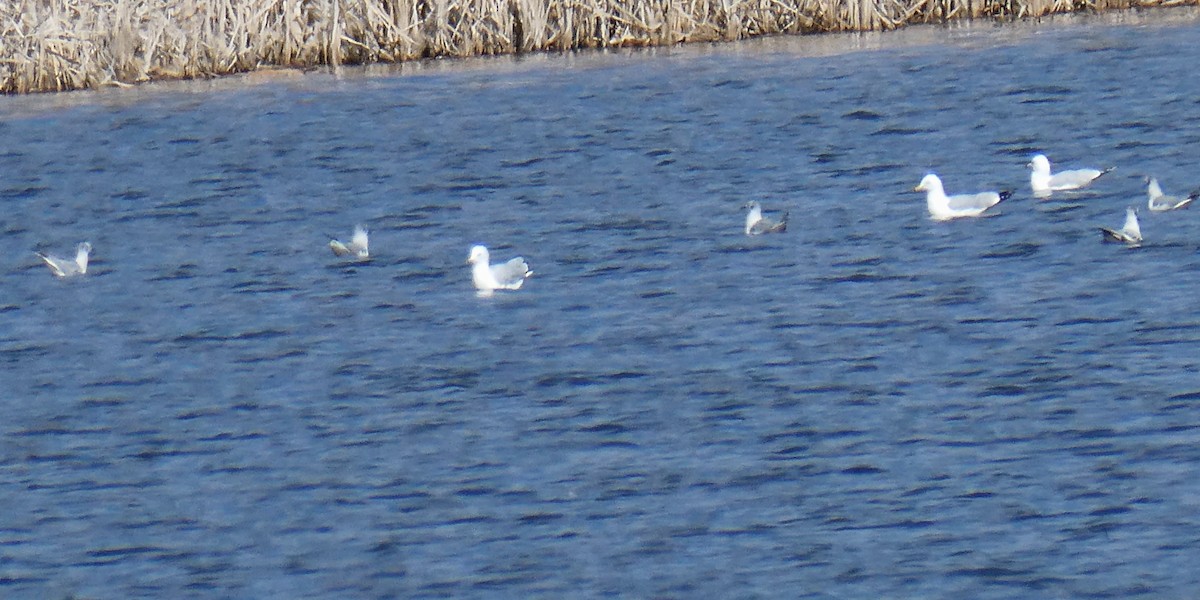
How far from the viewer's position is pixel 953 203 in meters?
17.8

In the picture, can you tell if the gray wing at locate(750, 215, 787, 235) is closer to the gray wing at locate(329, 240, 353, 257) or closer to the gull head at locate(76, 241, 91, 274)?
the gray wing at locate(329, 240, 353, 257)

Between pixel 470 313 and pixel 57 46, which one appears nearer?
pixel 470 313

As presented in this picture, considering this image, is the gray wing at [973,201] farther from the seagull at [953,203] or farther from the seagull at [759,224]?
the seagull at [759,224]

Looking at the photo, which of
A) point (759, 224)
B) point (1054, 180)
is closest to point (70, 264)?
point (759, 224)

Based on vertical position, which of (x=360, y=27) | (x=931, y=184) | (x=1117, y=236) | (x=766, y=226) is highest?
(x=360, y=27)

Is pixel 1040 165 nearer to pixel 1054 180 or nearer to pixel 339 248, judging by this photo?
pixel 1054 180

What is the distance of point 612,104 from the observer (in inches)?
987

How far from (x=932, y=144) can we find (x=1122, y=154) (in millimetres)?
2144

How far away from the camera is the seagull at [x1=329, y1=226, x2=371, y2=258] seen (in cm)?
1741

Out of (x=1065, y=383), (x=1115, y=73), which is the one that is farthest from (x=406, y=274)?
(x=1115, y=73)

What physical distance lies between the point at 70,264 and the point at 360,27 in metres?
10.7

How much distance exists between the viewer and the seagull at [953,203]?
58.3 ft

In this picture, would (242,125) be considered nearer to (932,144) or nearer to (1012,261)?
Answer: (932,144)

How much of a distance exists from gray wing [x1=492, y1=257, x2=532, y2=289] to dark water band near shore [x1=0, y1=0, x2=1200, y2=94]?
11029 mm
